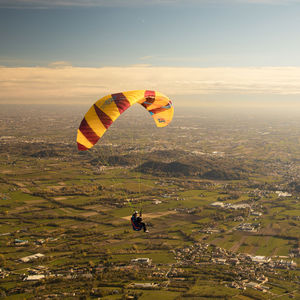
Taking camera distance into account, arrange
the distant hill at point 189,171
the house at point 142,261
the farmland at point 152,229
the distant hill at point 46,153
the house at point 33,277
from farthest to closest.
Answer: the distant hill at point 46,153 < the distant hill at point 189,171 < the house at point 142,261 < the house at point 33,277 < the farmland at point 152,229

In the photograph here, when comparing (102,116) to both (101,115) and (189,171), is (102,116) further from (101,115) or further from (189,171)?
(189,171)

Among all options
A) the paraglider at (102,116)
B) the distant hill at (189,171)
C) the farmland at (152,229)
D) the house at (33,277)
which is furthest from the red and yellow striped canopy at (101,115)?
the distant hill at (189,171)

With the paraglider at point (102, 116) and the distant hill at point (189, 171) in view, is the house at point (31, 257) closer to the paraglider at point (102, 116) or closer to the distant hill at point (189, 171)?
the paraglider at point (102, 116)

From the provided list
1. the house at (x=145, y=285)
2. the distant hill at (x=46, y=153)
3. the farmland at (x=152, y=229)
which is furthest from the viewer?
the distant hill at (x=46, y=153)

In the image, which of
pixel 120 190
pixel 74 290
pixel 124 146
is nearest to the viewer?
pixel 74 290

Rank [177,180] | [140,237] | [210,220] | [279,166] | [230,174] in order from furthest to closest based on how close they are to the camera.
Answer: [279,166] → [230,174] → [177,180] → [210,220] → [140,237]

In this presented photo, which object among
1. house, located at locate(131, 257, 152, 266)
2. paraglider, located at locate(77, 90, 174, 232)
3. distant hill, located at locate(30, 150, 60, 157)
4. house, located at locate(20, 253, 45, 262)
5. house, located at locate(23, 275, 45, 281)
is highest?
paraglider, located at locate(77, 90, 174, 232)

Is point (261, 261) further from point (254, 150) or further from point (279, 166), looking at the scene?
point (254, 150)

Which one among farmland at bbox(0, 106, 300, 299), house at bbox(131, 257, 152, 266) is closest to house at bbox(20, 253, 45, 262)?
farmland at bbox(0, 106, 300, 299)

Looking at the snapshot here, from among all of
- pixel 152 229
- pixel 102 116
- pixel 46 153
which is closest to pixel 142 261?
pixel 152 229

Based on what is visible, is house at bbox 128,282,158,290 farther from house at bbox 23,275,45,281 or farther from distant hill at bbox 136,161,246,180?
distant hill at bbox 136,161,246,180

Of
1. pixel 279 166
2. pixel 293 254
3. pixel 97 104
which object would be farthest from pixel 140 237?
pixel 279 166
